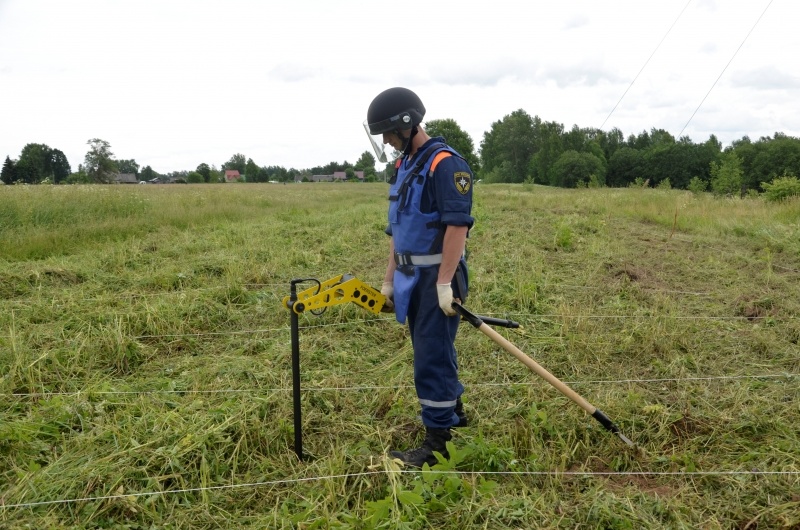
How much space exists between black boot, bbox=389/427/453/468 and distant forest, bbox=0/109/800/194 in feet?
122

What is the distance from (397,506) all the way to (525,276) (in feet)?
14.1

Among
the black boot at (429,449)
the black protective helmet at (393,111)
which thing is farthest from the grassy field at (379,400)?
the black protective helmet at (393,111)

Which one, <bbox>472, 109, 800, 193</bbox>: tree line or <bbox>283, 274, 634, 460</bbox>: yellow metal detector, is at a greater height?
<bbox>472, 109, 800, 193</bbox>: tree line

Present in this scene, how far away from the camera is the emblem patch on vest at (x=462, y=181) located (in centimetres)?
253

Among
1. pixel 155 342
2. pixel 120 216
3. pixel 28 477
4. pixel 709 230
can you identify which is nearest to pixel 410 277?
pixel 28 477

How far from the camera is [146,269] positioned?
23.0 ft

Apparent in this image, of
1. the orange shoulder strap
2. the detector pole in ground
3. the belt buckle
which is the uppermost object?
the orange shoulder strap

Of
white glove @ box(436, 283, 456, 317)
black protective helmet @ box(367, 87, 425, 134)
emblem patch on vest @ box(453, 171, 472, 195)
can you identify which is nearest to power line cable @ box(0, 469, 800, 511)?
white glove @ box(436, 283, 456, 317)

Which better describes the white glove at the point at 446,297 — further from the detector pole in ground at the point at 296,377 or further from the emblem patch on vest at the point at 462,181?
the detector pole in ground at the point at 296,377

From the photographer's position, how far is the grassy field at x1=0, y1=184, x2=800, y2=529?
2.42 meters

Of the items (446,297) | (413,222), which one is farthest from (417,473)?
(413,222)

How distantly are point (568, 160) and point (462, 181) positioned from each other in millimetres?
54933

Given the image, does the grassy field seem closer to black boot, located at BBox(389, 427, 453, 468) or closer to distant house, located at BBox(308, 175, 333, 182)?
black boot, located at BBox(389, 427, 453, 468)

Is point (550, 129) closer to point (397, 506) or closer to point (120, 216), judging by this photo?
point (120, 216)
